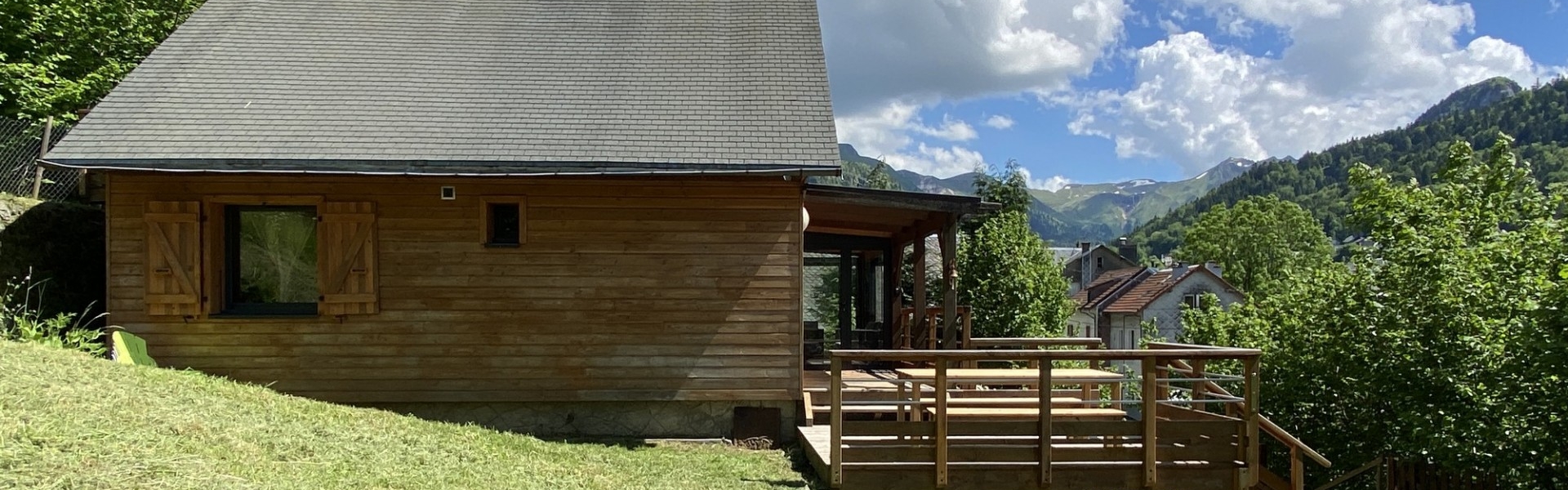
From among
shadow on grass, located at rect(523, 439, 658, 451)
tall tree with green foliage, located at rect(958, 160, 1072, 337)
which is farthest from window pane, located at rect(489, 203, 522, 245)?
tall tree with green foliage, located at rect(958, 160, 1072, 337)

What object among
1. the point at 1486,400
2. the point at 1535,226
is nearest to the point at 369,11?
the point at 1486,400

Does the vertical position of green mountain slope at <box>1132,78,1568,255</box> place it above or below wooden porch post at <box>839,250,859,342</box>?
above

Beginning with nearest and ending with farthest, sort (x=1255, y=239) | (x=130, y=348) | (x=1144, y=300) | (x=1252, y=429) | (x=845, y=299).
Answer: (x=1252, y=429), (x=130, y=348), (x=845, y=299), (x=1144, y=300), (x=1255, y=239)

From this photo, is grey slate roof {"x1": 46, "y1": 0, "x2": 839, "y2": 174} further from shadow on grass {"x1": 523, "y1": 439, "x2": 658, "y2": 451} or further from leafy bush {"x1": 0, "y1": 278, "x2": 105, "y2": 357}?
shadow on grass {"x1": 523, "y1": 439, "x2": 658, "y2": 451}

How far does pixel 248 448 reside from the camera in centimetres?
533

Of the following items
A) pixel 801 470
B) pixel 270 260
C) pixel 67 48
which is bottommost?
pixel 801 470

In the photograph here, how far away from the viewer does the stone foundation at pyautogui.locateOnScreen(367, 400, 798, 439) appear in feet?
28.6

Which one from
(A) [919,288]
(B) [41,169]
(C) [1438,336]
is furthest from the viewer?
(B) [41,169]

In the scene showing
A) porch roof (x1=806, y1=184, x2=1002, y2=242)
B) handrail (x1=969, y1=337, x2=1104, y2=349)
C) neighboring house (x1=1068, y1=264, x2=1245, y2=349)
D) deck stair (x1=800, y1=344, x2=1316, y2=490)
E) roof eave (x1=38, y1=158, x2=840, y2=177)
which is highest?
roof eave (x1=38, y1=158, x2=840, y2=177)

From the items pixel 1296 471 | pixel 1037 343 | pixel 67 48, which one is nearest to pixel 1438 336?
pixel 1296 471

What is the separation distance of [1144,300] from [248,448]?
139 ft

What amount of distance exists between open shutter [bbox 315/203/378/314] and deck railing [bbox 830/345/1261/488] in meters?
4.70

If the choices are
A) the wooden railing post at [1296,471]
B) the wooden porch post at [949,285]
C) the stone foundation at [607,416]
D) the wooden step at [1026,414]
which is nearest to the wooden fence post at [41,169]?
the stone foundation at [607,416]

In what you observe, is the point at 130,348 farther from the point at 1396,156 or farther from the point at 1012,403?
the point at 1396,156
